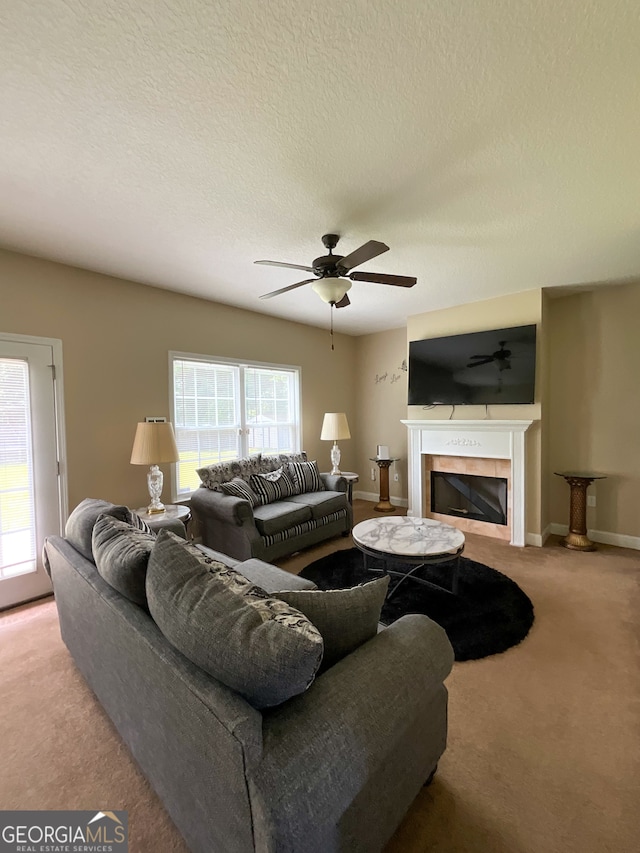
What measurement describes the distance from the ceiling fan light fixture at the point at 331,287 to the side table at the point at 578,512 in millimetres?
3003

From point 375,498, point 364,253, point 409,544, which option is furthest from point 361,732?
point 375,498

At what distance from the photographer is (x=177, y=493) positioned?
3717 millimetres

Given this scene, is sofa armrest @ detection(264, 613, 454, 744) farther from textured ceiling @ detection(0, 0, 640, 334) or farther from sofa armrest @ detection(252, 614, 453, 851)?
textured ceiling @ detection(0, 0, 640, 334)

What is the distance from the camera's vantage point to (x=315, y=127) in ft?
5.17

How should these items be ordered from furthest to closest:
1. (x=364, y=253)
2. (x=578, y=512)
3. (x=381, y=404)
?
(x=381, y=404)
(x=578, y=512)
(x=364, y=253)

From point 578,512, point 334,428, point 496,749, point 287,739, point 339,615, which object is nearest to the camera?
point 287,739

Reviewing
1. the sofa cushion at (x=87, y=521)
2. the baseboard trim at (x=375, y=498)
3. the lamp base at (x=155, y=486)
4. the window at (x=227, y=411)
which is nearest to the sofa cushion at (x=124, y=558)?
the sofa cushion at (x=87, y=521)

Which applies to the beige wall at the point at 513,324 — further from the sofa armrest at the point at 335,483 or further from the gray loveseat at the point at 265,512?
the gray loveseat at the point at 265,512

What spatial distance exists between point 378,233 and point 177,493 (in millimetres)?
3010

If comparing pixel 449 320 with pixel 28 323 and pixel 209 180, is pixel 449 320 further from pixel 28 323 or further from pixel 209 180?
pixel 28 323

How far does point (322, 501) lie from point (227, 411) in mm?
1530

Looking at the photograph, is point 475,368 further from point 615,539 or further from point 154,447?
point 154,447

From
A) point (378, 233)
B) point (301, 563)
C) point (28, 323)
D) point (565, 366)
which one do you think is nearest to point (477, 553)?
point (301, 563)

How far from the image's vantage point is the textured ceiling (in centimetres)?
117
